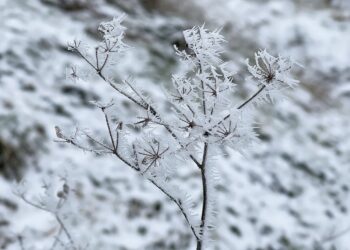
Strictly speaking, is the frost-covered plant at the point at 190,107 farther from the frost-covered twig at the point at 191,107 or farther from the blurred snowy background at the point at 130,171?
the blurred snowy background at the point at 130,171

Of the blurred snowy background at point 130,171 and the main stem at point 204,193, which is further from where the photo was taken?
the blurred snowy background at point 130,171

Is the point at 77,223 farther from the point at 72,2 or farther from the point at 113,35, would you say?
the point at 72,2

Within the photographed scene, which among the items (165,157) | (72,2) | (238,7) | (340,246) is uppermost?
(238,7)

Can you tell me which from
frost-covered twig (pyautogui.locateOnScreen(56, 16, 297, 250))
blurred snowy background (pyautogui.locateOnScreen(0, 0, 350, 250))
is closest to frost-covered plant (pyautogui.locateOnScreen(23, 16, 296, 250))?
frost-covered twig (pyautogui.locateOnScreen(56, 16, 297, 250))

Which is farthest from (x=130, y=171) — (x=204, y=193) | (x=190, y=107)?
(x=190, y=107)

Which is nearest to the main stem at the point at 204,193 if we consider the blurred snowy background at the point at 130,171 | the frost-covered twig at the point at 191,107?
the frost-covered twig at the point at 191,107

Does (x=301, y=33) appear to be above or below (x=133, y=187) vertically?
above

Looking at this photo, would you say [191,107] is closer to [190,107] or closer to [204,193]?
[190,107]

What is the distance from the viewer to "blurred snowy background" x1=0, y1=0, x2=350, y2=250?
2.79 metres

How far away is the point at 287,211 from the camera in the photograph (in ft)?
11.0

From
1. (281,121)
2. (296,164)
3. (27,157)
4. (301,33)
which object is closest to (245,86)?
(281,121)

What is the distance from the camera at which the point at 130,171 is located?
3150mm

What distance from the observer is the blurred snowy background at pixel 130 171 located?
9.16ft

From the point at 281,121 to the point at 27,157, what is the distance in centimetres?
238
